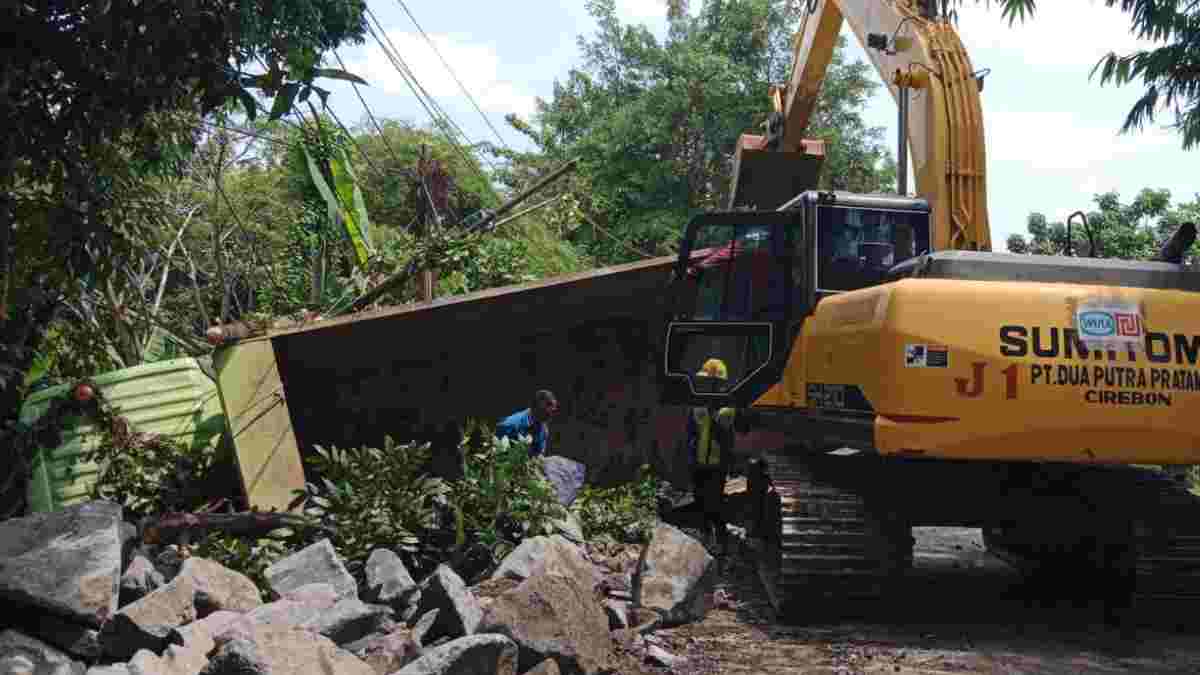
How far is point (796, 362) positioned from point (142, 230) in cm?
450

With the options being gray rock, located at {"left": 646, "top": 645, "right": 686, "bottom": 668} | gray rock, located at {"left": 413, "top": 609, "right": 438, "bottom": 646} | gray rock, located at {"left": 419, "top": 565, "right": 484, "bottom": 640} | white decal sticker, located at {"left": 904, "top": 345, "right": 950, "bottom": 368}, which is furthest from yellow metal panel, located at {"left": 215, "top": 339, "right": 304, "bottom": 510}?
white decal sticker, located at {"left": 904, "top": 345, "right": 950, "bottom": 368}

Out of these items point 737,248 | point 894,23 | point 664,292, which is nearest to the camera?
point 737,248

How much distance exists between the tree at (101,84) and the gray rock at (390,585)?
7.74ft

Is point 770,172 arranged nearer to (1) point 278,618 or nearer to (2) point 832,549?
(2) point 832,549

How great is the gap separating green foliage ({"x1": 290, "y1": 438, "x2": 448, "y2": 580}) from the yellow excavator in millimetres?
2132

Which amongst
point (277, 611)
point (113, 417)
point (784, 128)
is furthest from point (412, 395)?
point (784, 128)

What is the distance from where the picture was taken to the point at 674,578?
Answer: 7.41 meters

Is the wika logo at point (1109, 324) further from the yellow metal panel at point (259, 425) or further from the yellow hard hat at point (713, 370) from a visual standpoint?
the yellow metal panel at point (259, 425)

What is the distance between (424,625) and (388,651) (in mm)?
563

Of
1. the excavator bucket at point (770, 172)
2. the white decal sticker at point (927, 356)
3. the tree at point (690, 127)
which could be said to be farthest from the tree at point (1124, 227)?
the white decal sticker at point (927, 356)

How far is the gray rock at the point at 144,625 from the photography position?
5664 mm

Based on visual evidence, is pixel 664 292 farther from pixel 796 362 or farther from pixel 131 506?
pixel 131 506

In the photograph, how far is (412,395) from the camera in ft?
32.7

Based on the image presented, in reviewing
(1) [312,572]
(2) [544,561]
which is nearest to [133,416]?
(1) [312,572]
